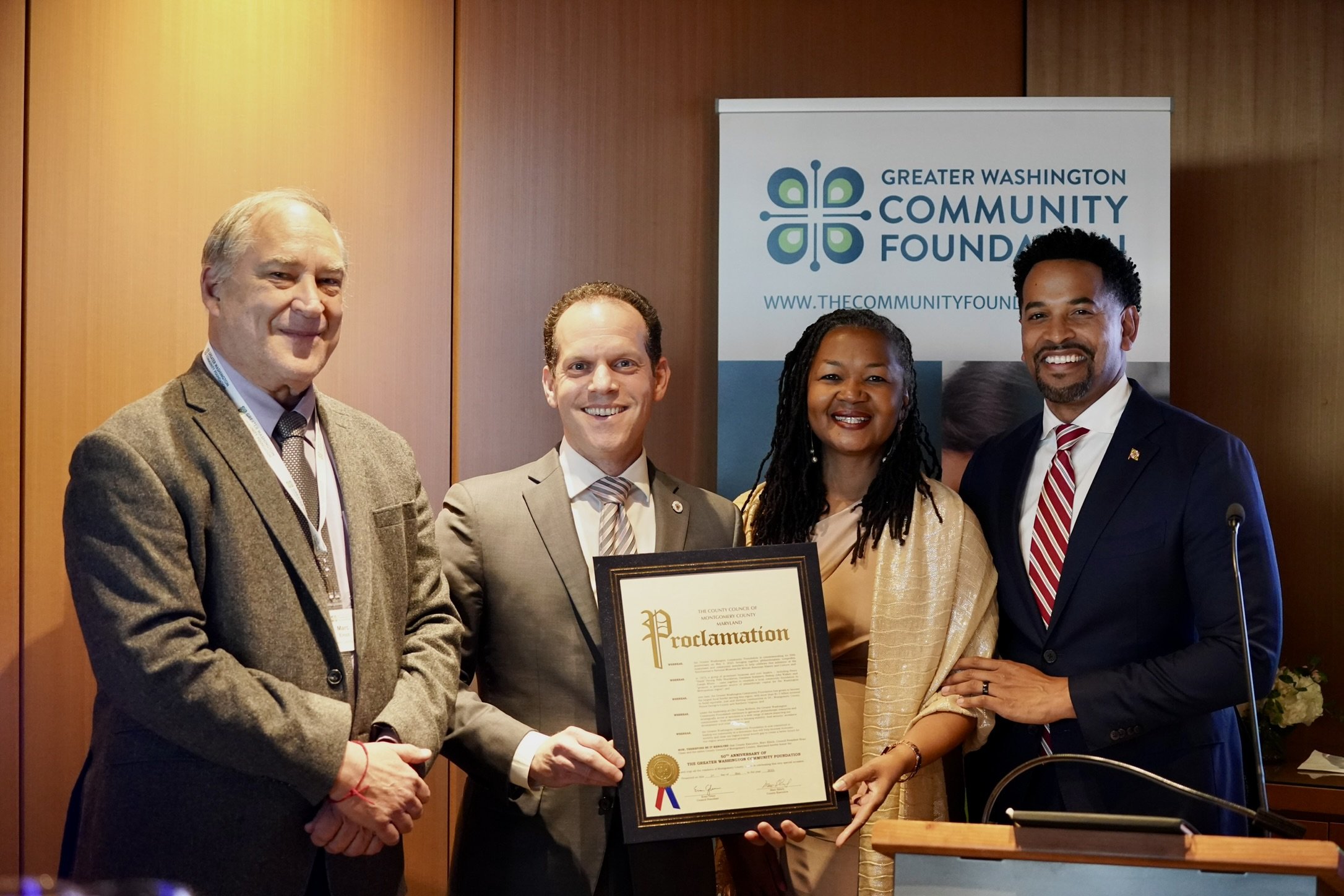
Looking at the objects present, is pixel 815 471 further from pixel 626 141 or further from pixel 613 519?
pixel 626 141

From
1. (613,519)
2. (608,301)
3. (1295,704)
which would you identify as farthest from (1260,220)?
(613,519)

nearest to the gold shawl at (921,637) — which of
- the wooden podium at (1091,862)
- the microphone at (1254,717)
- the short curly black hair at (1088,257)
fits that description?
the microphone at (1254,717)

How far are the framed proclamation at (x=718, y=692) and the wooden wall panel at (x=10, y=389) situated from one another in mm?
2133

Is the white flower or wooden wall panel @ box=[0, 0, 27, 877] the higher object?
wooden wall panel @ box=[0, 0, 27, 877]

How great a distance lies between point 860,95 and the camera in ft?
13.3

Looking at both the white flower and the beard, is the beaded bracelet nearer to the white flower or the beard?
the beard

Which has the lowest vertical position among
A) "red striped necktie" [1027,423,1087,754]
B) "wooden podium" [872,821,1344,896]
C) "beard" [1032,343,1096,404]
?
"wooden podium" [872,821,1344,896]

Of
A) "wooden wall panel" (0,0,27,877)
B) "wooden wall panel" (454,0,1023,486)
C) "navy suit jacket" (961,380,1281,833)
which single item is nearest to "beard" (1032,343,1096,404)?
"navy suit jacket" (961,380,1281,833)

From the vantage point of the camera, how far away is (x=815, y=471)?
311cm

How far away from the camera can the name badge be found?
2.38m

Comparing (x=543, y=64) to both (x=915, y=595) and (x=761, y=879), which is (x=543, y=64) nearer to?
(x=915, y=595)

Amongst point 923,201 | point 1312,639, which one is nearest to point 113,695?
point 923,201

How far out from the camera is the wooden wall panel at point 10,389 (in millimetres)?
3531

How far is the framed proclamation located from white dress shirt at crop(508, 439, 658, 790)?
0.29 metres
